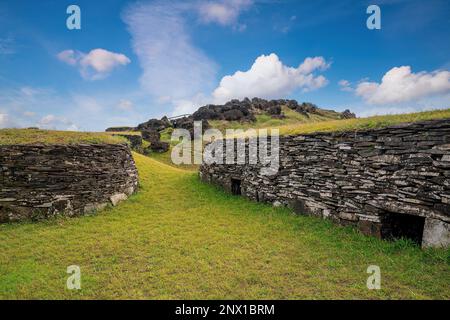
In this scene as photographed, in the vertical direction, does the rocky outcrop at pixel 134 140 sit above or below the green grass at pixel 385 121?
below

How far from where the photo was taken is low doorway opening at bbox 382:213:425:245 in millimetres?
7664

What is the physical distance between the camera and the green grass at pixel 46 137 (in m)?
10.3

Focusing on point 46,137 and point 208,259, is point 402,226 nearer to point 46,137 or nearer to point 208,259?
point 208,259

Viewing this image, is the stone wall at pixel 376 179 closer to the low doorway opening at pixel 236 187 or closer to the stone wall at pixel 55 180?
the low doorway opening at pixel 236 187

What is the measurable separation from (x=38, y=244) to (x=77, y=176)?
3.11m

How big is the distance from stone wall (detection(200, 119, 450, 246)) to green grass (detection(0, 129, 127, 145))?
27.2 feet

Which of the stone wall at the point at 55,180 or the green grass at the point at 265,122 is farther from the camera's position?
the green grass at the point at 265,122

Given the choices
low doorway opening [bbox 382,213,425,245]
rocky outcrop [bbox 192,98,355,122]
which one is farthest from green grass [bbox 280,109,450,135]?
rocky outcrop [bbox 192,98,355,122]

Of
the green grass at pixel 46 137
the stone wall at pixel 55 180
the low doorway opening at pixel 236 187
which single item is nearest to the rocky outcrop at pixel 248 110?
the low doorway opening at pixel 236 187

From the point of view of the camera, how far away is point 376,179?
305 inches

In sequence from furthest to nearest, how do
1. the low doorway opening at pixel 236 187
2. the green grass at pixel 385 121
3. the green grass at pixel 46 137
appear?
1. the low doorway opening at pixel 236 187
2. the green grass at pixel 46 137
3. the green grass at pixel 385 121

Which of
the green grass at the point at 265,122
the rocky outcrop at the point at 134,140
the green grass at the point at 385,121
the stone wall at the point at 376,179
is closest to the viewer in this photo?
the stone wall at the point at 376,179

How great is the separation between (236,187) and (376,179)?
7097 mm

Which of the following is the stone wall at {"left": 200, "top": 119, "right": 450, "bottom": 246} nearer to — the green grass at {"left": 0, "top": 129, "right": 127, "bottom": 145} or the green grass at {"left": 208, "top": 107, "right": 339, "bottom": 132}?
the green grass at {"left": 0, "top": 129, "right": 127, "bottom": 145}
